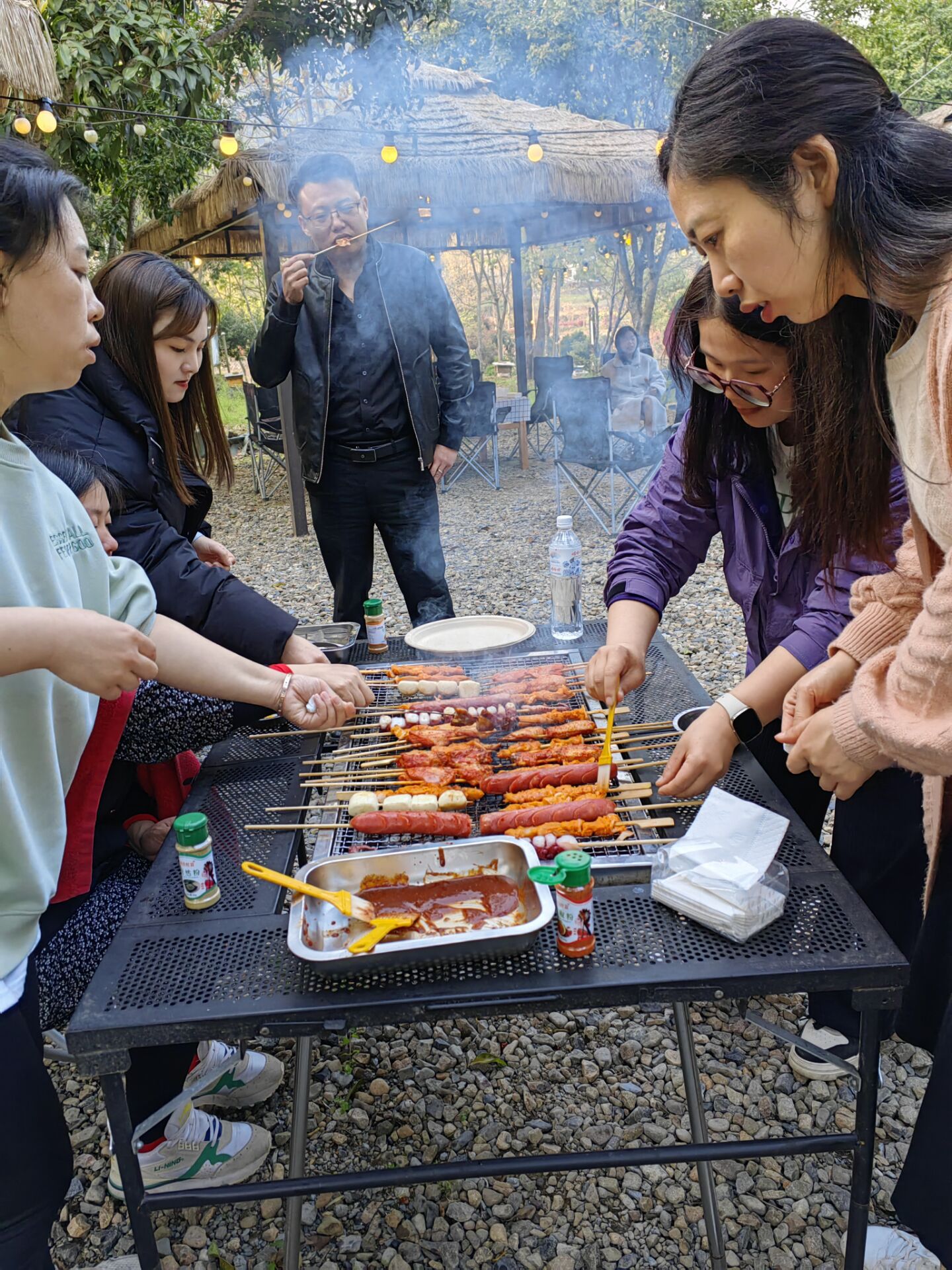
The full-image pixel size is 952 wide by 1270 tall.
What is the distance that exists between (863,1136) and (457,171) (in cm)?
1134

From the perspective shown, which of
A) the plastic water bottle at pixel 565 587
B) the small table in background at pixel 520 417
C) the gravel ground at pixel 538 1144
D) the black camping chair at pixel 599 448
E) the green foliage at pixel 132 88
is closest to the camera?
the gravel ground at pixel 538 1144

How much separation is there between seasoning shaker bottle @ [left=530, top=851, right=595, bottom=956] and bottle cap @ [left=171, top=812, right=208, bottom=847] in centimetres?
73

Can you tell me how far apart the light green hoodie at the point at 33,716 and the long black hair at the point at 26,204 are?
0.38 m

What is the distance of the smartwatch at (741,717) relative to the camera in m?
2.24

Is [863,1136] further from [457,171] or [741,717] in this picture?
[457,171]

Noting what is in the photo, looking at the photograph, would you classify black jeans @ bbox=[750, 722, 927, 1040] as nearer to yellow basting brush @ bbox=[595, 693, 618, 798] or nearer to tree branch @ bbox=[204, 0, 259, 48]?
yellow basting brush @ bbox=[595, 693, 618, 798]

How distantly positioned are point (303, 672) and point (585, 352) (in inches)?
839

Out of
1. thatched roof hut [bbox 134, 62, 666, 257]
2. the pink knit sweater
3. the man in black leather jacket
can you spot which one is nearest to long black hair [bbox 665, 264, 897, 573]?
the pink knit sweater

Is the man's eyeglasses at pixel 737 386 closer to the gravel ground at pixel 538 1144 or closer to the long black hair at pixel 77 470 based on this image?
the long black hair at pixel 77 470

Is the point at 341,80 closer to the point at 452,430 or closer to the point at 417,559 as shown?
the point at 452,430

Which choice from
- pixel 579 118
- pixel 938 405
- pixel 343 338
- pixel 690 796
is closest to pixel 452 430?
pixel 343 338

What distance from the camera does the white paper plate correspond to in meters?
3.21

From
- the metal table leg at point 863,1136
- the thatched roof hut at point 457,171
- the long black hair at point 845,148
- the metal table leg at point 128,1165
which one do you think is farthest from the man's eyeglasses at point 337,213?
the thatched roof hut at point 457,171

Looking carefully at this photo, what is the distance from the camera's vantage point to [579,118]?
1256 centimetres
